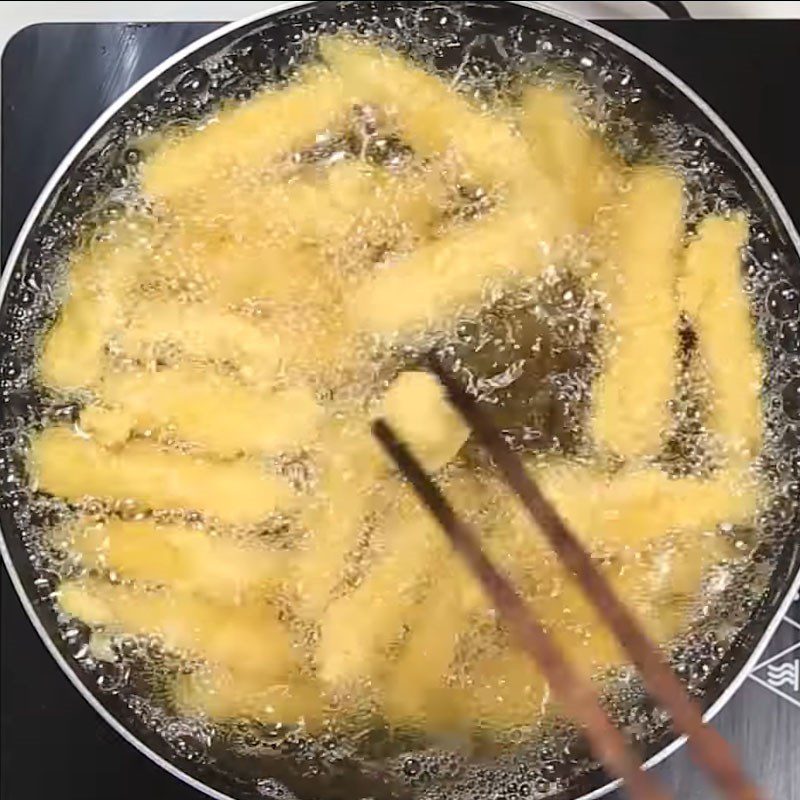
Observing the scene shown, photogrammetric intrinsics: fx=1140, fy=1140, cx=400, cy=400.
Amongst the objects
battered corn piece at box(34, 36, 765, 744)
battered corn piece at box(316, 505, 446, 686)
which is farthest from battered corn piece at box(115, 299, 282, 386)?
battered corn piece at box(316, 505, 446, 686)

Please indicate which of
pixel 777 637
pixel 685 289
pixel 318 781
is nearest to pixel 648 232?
pixel 685 289

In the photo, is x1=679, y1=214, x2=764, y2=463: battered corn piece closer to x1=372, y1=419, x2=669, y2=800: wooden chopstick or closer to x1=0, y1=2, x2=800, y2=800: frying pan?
x1=0, y1=2, x2=800, y2=800: frying pan

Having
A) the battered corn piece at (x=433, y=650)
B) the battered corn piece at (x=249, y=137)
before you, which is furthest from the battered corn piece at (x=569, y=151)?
the battered corn piece at (x=433, y=650)

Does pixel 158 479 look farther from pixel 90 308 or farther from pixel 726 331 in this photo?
pixel 726 331

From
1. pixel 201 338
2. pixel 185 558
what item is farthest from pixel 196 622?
pixel 201 338

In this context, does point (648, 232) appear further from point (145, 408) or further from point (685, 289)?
point (145, 408)
